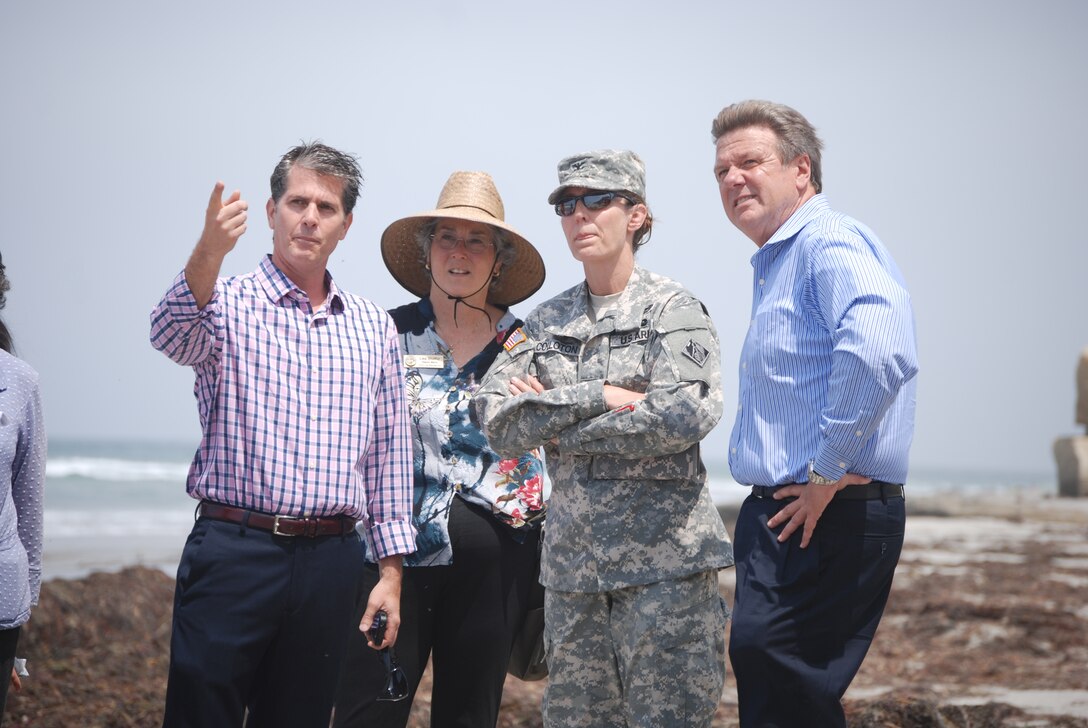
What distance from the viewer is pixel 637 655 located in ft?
10.9

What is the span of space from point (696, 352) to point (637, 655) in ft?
3.13

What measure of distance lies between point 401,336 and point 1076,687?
477 centimetres

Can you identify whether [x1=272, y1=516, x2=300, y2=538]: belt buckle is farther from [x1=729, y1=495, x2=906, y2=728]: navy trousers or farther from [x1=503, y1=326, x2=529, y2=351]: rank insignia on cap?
[x1=729, y1=495, x2=906, y2=728]: navy trousers

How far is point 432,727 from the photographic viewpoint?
3961 millimetres

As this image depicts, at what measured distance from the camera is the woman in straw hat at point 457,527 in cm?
389

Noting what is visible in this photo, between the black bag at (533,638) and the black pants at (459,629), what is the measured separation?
0.12 meters

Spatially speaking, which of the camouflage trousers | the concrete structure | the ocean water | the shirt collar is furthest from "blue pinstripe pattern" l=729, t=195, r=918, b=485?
the concrete structure

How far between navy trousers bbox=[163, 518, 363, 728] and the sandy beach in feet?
8.19

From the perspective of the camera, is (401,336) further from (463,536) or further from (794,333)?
(794,333)

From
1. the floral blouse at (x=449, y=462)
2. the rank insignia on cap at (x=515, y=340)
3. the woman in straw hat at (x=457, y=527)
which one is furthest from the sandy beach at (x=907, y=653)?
the rank insignia on cap at (x=515, y=340)

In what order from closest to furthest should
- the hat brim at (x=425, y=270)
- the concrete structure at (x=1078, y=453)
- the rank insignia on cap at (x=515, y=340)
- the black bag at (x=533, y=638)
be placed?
the rank insignia on cap at (x=515, y=340), the black bag at (x=533, y=638), the hat brim at (x=425, y=270), the concrete structure at (x=1078, y=453)

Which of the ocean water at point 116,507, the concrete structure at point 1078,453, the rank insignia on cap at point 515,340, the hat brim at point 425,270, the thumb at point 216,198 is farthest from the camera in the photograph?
the concrete structure at point 1078,453

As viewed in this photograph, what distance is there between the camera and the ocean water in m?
15.7

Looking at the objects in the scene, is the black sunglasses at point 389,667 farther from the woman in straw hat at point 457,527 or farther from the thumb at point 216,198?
the thumb at point 216,198
